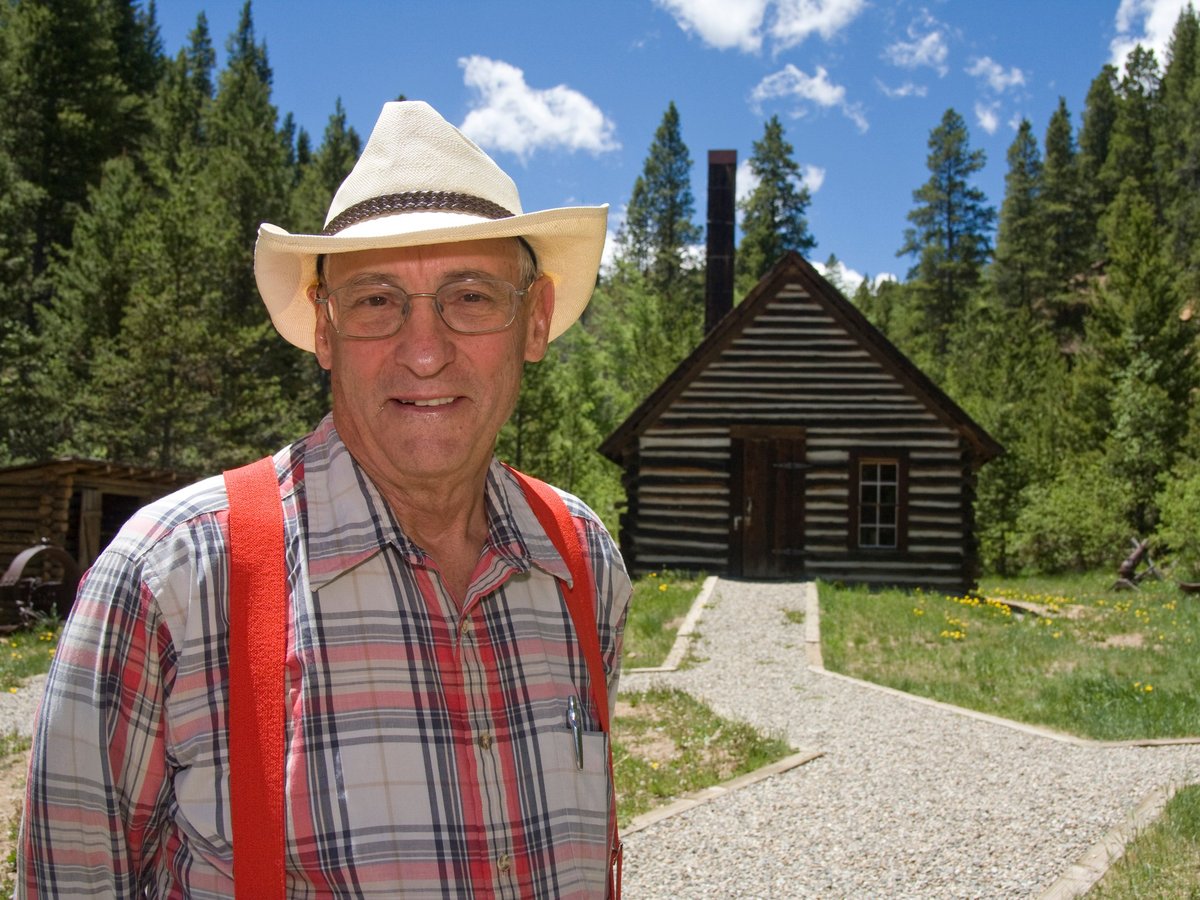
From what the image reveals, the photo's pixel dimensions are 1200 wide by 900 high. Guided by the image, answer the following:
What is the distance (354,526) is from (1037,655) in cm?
1130

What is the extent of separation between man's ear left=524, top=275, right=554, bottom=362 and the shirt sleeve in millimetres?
1023

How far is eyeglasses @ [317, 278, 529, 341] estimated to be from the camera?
2123 mm

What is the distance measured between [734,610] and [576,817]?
43.6ft

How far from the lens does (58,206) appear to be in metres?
42.5

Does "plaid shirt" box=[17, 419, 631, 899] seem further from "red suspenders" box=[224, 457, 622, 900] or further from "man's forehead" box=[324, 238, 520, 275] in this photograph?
"man's forehead" box=[324, 238, 520, 275]

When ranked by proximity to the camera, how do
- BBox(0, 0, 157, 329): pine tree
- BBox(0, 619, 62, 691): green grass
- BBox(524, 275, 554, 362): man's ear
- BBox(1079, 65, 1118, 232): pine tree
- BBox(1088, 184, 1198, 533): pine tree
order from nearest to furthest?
BBox(524, 275, 554, 362): man's ear
BBox(0, 619, 62, 691): green grass
BBox(1088, 184, 1198, 533): pine tree
BBox(0, 0, 157, 329): pine tree
BBox(1079, 65, 1118, 232): pine tree

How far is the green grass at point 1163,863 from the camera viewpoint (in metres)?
5.05

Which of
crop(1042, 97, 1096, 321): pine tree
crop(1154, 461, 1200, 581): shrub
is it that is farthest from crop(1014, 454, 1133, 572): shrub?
crop(1042, 97, 1096, 321): pine tree

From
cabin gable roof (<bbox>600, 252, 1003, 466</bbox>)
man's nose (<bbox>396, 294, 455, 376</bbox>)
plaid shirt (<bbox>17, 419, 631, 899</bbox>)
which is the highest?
cabin gable roof (<bbox>600, 252, 1003, 466</bbox>)

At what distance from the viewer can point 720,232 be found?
22.6 metres

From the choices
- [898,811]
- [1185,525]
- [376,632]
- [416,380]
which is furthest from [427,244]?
[1185,525]

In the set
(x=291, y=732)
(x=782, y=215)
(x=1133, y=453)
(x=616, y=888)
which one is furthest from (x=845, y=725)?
(x=782, y=215)

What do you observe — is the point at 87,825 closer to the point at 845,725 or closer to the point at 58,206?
the point at 845,725

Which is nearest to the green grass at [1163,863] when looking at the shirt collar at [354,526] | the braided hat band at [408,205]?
the shirt collar at [354,526]
